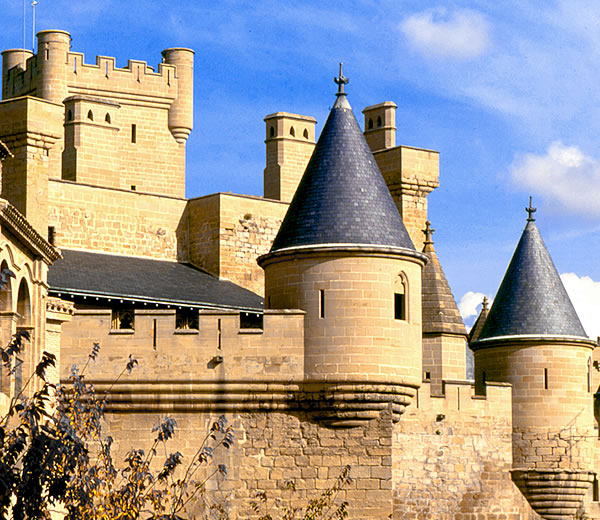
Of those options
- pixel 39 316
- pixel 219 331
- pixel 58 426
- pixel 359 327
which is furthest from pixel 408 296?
pixel 58 426

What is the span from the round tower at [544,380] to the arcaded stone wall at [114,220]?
887 cm

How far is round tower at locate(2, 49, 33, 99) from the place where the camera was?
159 feet

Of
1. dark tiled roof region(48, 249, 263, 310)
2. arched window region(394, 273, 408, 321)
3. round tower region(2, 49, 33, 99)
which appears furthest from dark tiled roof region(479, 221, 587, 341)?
round tower region(2, 49, 33, 99)

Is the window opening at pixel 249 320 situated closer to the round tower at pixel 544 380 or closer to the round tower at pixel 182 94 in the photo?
the round tower at pixel 544 380

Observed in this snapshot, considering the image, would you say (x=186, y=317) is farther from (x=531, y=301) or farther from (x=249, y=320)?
(x=531, y=301)

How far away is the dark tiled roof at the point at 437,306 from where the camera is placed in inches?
1391

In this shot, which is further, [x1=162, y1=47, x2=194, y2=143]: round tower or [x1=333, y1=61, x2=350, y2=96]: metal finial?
[x1=162, y1=47, x2=194, y2=143]: round tower

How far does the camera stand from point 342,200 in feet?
90.5

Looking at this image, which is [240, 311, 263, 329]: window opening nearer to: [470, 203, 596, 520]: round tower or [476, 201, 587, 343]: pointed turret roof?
[470, 203, 596, 520]: round tower

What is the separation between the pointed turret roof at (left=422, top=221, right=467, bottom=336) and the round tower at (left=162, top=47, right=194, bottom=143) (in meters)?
A: 13.6

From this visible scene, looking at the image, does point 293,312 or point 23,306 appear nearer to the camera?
point 23,306

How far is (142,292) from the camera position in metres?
33.8

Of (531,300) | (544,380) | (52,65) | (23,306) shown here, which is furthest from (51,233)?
(23,306)

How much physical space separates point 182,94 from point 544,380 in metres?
18.4
